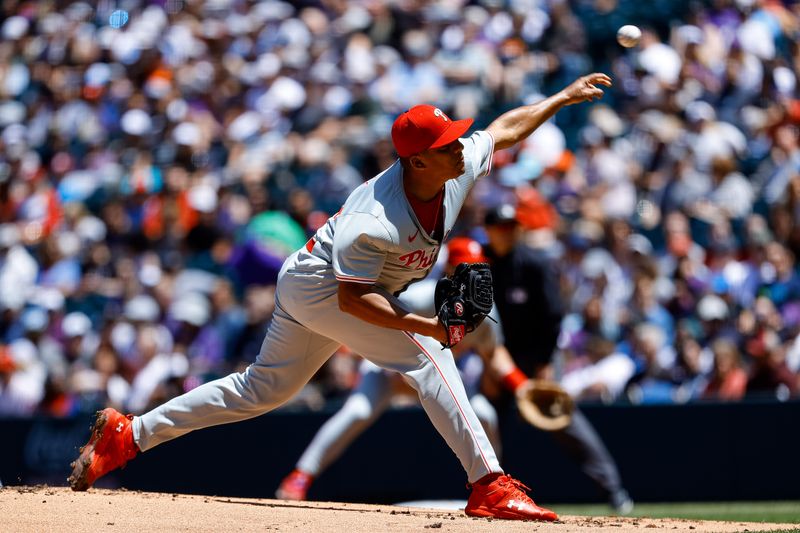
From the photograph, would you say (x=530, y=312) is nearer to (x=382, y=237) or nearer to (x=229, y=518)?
(x=382, y=237)

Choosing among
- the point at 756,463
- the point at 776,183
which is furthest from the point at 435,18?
the point at 756,463

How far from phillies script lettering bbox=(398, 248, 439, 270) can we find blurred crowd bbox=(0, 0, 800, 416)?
4489 millimetres

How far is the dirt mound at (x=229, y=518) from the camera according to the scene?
16.7 ft

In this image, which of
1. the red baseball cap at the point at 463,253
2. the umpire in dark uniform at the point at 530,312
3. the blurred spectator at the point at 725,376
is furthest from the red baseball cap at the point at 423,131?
the blurred spectator at the point at 725,376

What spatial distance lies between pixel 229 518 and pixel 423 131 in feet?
6.05

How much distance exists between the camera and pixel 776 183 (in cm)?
1151

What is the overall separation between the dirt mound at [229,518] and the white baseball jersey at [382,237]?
3.39ft

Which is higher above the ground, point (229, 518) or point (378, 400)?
point (229, 518)

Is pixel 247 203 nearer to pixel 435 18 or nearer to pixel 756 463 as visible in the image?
pixel 435 18

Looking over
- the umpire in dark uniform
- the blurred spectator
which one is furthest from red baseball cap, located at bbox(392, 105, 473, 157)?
the blurred spectator

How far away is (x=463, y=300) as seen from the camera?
5.31 m

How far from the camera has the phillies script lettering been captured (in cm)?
537

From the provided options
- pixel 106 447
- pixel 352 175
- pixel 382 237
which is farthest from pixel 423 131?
pixel 352 175

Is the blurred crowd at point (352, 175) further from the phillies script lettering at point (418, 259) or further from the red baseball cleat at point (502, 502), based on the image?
the phillies script lettering at point (418, 259)
